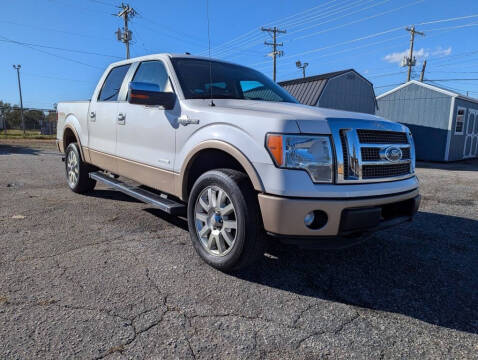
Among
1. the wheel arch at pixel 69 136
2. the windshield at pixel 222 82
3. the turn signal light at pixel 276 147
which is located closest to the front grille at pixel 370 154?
the turn signal light at pixel 276 147

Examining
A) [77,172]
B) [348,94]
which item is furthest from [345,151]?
[348,94]

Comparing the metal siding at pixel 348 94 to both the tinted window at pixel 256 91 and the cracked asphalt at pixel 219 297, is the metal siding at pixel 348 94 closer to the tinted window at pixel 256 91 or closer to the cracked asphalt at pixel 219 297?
the tinted window at pixel 256 91

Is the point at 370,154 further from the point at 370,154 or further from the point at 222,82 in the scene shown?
the point at 222,82

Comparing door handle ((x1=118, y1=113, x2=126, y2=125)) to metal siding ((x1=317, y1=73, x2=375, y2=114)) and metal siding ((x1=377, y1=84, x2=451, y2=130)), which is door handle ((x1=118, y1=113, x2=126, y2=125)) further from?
metal siding ((x1=377, y1=84, x2=451, y2=130))

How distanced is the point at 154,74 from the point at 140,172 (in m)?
1.13

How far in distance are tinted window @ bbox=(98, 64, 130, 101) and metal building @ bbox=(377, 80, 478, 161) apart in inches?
700

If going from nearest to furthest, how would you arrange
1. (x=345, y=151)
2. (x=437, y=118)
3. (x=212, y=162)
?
(x=345, y=151)
(x=212, y=162)
(x=437, y=118)

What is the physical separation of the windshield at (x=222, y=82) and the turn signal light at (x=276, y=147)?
128cm

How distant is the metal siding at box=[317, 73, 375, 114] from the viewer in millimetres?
17352

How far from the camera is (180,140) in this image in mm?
3234

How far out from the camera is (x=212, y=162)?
129 inches

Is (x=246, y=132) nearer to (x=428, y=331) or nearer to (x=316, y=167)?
(x=316, y=167)

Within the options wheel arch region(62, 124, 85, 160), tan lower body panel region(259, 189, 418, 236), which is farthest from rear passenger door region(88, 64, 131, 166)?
tan lower body panel region(259, 189, 418, 236)

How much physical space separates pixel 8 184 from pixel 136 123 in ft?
13.7
